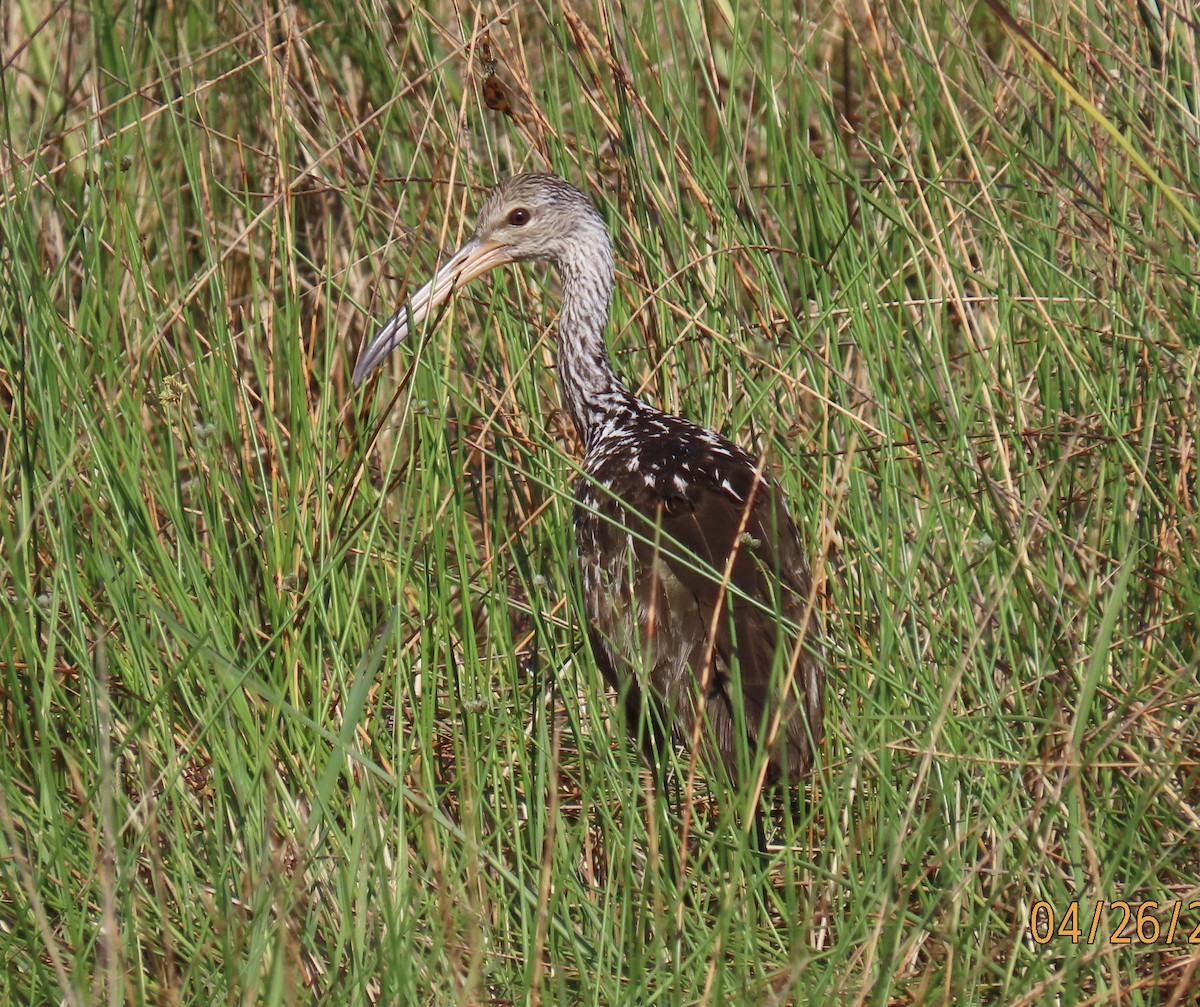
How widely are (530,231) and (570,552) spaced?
0.89 m

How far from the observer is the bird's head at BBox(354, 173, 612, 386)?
13.1 feet

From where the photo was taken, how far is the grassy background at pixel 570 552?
8.20 ft

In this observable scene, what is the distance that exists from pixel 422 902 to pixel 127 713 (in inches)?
43.3

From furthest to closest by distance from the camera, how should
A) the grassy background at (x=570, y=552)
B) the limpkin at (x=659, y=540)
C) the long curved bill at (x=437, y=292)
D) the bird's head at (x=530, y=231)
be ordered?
the bird's head at (x=530, y=231)
the long curved bill at (x=437, y=292)
the limpkin at (x=659, y=540)
the grassy background at (x=570, y=552)

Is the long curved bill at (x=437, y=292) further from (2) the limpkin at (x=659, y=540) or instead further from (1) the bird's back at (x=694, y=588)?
(1) the bird's back at (x=694, y=588)

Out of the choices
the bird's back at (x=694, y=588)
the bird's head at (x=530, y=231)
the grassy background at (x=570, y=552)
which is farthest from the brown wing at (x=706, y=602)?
the bird's head at (x=530, y=231)

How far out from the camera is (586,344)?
412 cm

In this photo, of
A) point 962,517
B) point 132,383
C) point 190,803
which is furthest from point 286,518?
point 962,517

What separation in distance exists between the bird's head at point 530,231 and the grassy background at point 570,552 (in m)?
0.11

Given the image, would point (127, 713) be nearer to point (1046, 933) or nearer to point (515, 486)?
point (515, 486)

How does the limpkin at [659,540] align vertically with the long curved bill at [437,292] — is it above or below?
below
